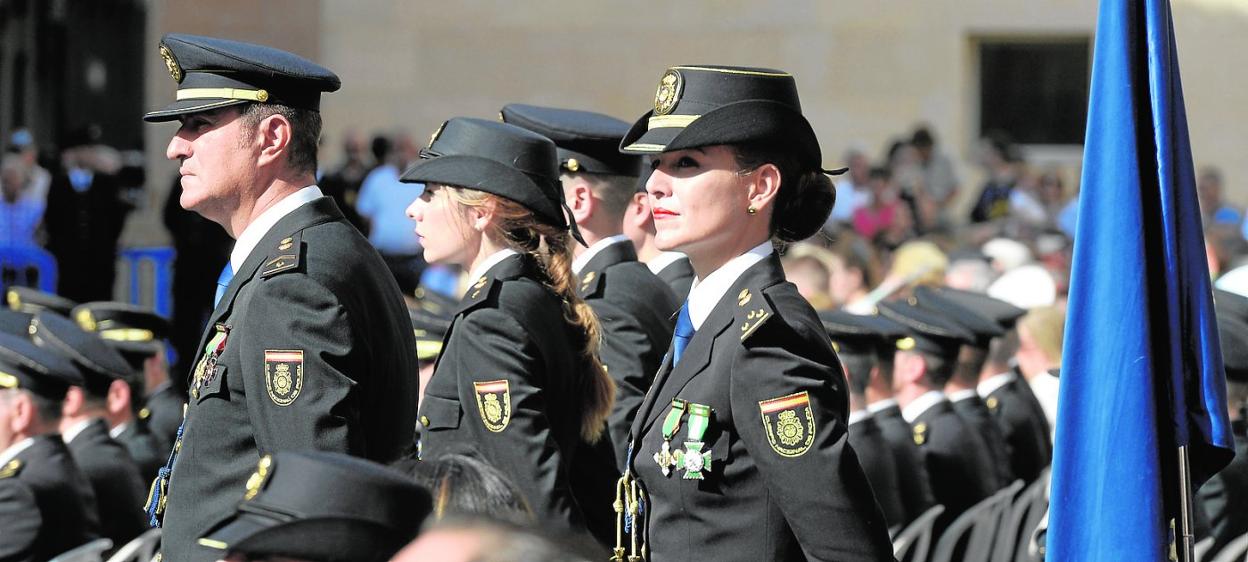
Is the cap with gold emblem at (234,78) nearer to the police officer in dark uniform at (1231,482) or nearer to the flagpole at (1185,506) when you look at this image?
the flagpole at (1185,506)

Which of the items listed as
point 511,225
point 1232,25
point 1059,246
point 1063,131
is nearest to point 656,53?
point 1063,131

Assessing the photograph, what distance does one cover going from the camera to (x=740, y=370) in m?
3.73

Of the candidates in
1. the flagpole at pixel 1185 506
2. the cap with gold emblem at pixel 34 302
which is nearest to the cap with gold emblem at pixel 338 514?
the flagpole at pixel 1185 506

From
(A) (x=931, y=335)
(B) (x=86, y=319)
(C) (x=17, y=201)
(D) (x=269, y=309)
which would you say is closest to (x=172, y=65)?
(D) (x=269, y=309)

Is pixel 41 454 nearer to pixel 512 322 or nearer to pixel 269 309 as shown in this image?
pixel 512 322

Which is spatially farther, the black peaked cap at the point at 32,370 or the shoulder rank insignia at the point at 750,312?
the black peaked cap at the point at 32,370

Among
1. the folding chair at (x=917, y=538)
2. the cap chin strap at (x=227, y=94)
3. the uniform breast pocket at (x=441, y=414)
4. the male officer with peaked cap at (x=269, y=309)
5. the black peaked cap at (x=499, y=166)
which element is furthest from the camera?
the folding chair at (x=917, y=538)

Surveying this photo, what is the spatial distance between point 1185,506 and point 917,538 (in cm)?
278

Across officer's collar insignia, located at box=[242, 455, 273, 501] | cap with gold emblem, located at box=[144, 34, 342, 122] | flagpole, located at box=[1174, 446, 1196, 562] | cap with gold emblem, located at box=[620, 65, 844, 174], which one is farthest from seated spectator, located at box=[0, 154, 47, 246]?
officer's collar insignia, located at box=[242, 455, 273, 501]

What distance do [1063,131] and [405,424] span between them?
62.0 feet

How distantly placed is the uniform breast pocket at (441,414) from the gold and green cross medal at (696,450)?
4.04ft

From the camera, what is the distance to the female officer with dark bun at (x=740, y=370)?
3.61m

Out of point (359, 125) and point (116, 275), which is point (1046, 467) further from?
point (359, 125)

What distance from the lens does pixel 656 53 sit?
69.6 ft
